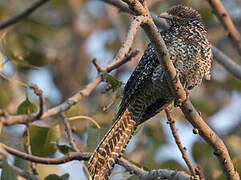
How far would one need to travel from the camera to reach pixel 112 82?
4.24 meters

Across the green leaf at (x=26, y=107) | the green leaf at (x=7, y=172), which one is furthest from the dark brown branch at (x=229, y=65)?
the green leaf at (x=7, y=172)

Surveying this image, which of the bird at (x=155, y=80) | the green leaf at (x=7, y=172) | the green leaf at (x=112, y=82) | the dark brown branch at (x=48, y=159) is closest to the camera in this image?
the green leaf at (x=7, y=172)

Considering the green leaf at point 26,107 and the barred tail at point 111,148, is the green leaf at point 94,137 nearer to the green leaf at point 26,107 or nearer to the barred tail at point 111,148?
the barred tail at point 111,148

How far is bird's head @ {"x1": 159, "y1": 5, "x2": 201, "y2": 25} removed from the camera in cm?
530

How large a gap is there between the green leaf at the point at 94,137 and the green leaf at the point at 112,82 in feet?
1.30

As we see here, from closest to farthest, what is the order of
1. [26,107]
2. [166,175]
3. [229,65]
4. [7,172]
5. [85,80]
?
[7,172]
[166,175]
[26,107]
[229,65]
[85,80]

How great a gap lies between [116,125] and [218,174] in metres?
1.10

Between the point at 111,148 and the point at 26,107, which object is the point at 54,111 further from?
the point at 111,148

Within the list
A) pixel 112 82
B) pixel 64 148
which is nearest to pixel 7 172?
pixel 64 148

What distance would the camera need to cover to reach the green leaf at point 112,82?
13.7 ft

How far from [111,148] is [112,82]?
621 millimetres

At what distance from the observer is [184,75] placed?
15.6ft

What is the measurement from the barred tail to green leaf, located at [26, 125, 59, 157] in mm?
398

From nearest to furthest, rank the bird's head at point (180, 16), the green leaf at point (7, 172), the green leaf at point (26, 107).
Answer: the green leaf at point (7, 172) → the green leaf at point (26, 107) → the bird's head at point (180, 16)
